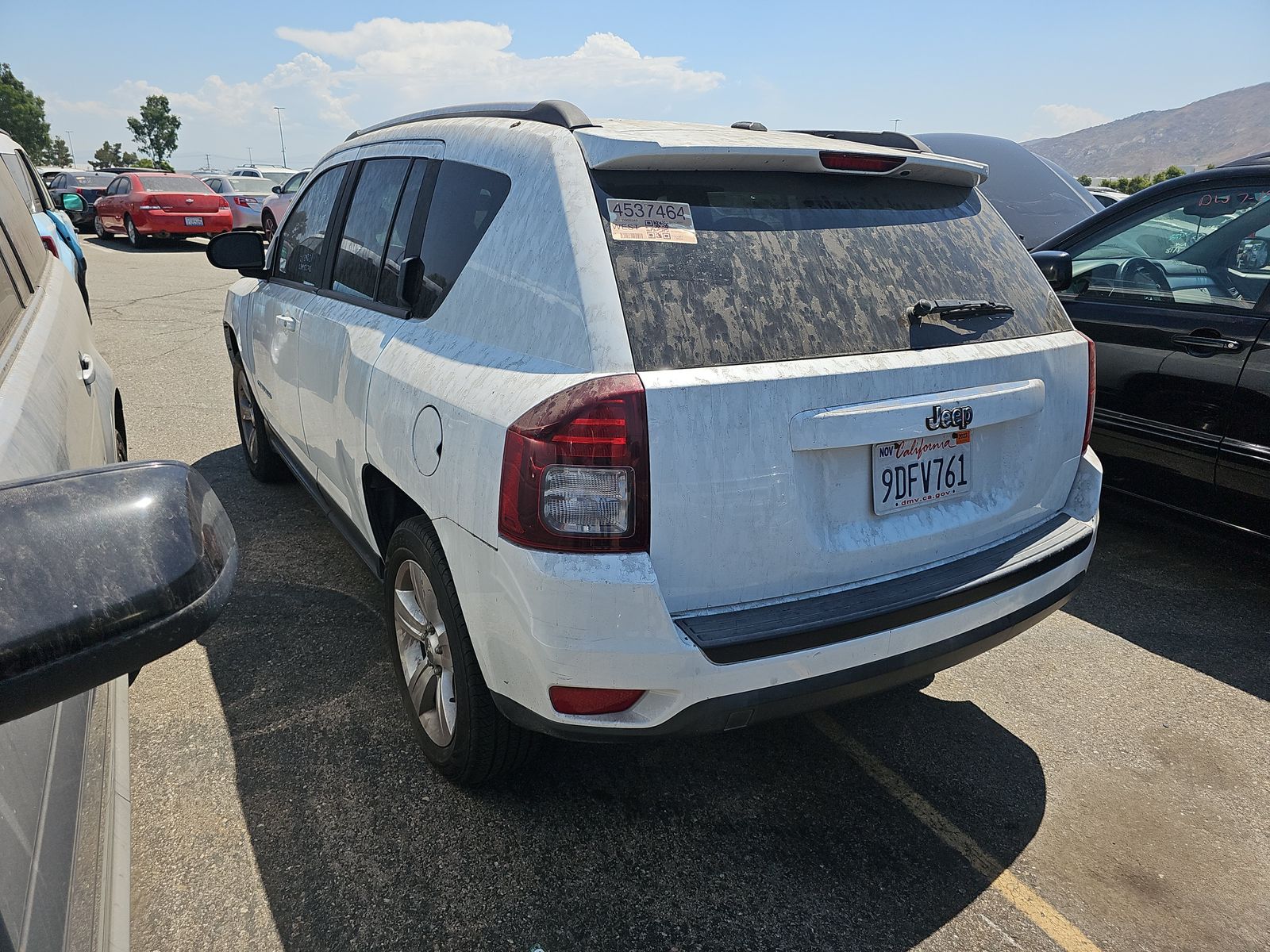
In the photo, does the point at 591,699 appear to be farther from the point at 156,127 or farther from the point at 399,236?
the point at 156,127

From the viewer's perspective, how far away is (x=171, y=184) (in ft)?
62.4

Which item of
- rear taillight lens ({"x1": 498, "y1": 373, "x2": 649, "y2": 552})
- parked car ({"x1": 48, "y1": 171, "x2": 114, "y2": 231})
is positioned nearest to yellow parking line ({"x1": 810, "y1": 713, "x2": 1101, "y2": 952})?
rear taillight lens ({"x1": 498, "y1": 373, "x2": 649, "y2": 552})

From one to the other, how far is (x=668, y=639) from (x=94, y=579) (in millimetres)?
1278

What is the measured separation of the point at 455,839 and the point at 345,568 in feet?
6.48

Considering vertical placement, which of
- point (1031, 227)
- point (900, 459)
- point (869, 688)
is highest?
point (1031, 227)

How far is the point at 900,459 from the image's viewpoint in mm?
2197

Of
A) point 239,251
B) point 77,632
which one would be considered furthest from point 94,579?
point 239,251

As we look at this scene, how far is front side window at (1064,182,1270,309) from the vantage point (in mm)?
3764

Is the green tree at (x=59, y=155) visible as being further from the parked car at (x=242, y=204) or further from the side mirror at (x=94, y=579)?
the side mirror at (x=94, y=579)

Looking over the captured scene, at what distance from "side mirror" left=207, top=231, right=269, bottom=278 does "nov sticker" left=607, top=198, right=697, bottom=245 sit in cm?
275

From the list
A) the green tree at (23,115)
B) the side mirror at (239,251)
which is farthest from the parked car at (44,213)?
the green tree at (23,115)

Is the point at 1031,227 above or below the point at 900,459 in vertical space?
above

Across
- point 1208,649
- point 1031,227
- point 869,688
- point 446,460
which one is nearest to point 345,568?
point 446,460

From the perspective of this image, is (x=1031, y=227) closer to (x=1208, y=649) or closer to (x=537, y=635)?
(x=1208, y=649)
